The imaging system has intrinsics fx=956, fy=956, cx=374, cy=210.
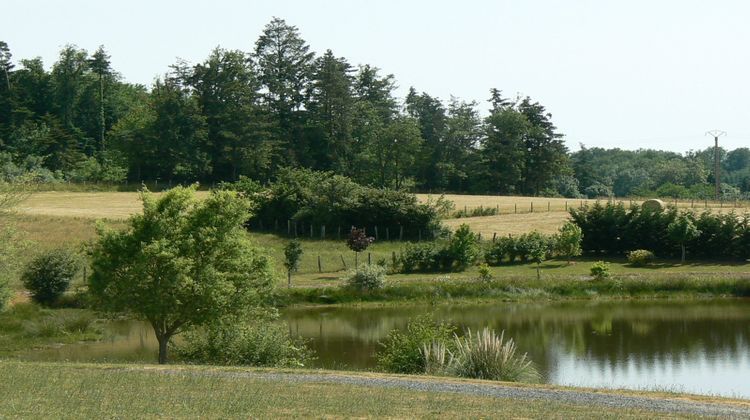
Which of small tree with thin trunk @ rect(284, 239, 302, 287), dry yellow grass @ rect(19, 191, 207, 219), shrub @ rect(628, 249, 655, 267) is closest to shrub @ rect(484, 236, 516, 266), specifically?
shrub @ rect(628, 249, 655, 267)

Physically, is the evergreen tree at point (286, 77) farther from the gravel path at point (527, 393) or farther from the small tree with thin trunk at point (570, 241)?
the gravel path at point (527, 393)

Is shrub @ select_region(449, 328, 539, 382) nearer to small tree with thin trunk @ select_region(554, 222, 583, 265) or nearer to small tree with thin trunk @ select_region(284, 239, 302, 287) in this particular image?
small tree with thin trunk @ select_region(284, 239, 302, 287)

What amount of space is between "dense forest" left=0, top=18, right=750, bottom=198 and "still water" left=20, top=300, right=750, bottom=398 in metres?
50.6

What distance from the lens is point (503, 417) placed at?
18.2 meters

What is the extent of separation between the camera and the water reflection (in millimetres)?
33000

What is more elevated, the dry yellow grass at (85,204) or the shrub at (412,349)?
the dry yellow grass at (85,204)

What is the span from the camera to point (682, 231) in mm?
64688

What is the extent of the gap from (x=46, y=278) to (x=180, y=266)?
799 inches

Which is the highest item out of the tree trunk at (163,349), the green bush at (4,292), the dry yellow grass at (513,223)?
the dry yellow grass at (513,223)

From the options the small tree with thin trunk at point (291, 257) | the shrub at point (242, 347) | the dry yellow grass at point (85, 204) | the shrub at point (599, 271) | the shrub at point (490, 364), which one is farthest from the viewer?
the dry yellow grass at point (85, 204)

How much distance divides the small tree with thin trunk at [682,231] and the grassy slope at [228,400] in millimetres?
44629

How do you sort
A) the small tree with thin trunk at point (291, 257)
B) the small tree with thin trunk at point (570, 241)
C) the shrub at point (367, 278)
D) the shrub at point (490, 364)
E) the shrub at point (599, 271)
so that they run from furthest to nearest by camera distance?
the small tree with thin trunk at point (570, 241), the small tree with thin trunk at point (291, 257), the shrub at point (599, 271), the shrub at point (367, 278), the shrub at point (490, 364)

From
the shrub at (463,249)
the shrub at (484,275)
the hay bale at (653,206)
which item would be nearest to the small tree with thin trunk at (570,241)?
the shrub at (463,249)

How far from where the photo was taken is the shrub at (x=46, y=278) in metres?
50.3
